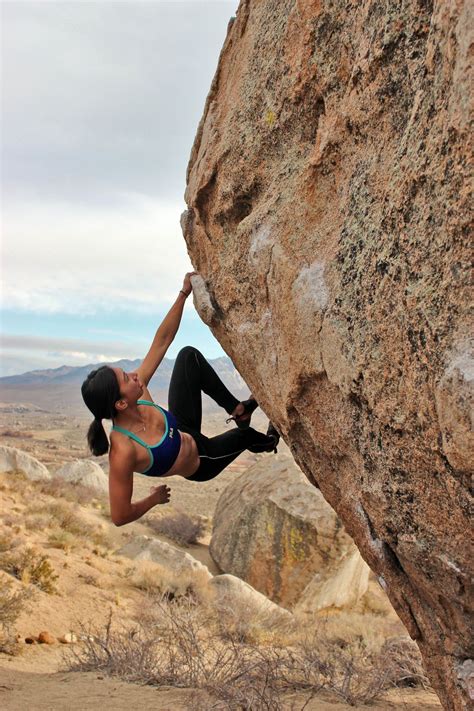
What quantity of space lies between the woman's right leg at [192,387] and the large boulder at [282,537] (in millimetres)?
5284

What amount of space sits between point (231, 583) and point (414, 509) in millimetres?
7096

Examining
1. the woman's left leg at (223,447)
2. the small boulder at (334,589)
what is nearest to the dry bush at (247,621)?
the small boulder at (334,589)

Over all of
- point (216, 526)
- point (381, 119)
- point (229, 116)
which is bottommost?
point (216, 526)

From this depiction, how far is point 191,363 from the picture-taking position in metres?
4.36

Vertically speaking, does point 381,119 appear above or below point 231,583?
above

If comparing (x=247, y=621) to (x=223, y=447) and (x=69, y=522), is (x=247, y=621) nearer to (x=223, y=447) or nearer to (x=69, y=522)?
(x=223, y=447)

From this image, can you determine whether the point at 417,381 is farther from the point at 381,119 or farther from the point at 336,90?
the point at 336,90

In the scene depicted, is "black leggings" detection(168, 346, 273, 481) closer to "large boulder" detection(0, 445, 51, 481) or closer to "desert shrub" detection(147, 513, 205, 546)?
"desert shrub" detection(147, 513, 205, 546)

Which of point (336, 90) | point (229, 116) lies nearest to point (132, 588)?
point (229, 116)

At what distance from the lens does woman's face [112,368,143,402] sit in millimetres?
3840

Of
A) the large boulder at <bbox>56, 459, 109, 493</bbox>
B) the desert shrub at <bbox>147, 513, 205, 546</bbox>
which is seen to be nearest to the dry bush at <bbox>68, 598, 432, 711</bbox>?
the desert shrub at <bbox>147, 513, 205, 546</bbox>

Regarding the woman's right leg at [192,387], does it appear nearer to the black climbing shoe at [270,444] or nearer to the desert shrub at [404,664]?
the black climbing shoe at [270,444]

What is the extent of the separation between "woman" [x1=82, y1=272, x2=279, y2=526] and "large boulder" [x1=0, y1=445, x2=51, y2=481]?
12680 millimetres

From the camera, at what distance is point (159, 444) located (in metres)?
3.88
